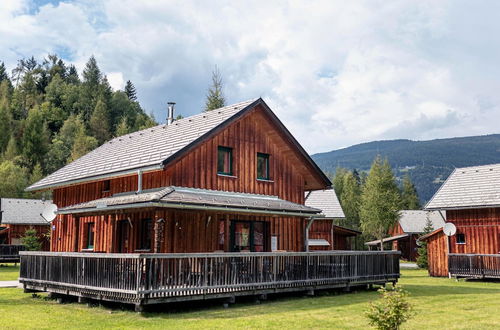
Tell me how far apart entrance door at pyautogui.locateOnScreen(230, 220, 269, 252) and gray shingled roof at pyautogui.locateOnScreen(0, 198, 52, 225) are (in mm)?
31986

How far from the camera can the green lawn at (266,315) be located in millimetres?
13055

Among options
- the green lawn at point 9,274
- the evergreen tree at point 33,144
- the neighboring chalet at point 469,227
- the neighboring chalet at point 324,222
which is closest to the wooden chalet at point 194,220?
the green lawn at point 9,274

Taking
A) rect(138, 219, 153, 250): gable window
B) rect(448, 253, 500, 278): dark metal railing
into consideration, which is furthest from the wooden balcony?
rect(448, 253, 500, 278): dark metal railing

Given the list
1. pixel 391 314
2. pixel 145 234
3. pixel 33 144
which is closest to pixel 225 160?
pixel 145 234

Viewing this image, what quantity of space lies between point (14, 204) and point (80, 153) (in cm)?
3664

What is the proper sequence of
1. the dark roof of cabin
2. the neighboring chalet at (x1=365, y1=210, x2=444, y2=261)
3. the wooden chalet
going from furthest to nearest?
the neighboring chalet at (x1=365, y1=210, x2=444, y2=261), the dark roof of cabin, the wooden chalet

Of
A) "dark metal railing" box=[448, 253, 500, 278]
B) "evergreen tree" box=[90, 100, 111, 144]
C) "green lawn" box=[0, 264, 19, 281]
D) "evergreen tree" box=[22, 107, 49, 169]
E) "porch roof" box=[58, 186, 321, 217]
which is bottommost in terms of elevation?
"green lawn" box=[0, 264, 19, 281]

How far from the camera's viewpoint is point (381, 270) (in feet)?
74.1

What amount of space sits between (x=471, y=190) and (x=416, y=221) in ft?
109

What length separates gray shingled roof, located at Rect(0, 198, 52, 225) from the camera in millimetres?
48906

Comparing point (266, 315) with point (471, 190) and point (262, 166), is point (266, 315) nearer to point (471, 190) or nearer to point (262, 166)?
point (262, 166)

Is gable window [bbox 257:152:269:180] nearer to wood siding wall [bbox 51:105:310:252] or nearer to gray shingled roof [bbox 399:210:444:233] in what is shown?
wood siding wall [bbox 51:105:310:252]

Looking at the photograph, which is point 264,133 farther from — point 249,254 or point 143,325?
point 143,325

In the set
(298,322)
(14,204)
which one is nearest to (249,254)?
(298,322)
